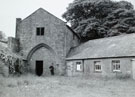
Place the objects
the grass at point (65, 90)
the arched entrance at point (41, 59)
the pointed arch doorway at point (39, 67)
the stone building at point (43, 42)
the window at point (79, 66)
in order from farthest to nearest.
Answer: the pointed arch doorway at point (39, 67), the arched entrance at point (41, 59), the stone building at point (43, 42), the window at point (79, 66), the grass at point (65, 90)

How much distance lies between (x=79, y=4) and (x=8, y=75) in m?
22.7

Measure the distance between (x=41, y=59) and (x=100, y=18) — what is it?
16532 mm

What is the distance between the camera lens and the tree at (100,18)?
3562 cm

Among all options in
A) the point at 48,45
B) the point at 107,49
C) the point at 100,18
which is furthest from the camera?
the point at 100,18

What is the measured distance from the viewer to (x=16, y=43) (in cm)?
3044

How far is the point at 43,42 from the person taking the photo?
98.3 ft

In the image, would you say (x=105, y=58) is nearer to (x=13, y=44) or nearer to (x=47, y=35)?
(x=47, y=35)


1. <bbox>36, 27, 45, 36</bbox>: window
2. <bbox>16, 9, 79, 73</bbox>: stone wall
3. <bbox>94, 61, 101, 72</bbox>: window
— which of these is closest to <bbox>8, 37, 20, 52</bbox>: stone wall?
<bbox>16, 9, 79, 73</bbox>: stone wall

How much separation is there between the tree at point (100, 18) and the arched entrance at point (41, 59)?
1025 cm

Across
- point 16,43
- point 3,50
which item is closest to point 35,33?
point 16,43

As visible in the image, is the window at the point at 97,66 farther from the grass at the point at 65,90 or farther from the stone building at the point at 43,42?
the grass at the point at 65,90

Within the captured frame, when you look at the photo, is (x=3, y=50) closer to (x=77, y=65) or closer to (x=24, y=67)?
(x=24, y=67)

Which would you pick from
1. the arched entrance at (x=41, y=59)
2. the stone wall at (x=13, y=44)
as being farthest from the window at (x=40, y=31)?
the stone wall at (x=13, y=44)

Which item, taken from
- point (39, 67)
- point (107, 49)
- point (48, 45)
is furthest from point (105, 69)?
point (39, 67)
